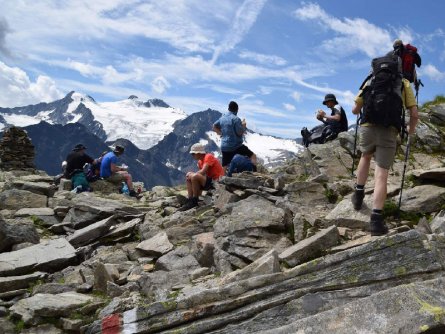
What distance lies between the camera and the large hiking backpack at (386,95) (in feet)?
32.2

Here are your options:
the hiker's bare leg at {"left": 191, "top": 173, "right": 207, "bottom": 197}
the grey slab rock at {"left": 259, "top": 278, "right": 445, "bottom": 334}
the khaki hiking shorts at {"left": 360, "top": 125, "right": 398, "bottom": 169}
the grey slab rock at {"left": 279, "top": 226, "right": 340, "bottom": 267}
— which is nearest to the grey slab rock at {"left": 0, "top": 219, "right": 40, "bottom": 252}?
the hiker's bare leg at {"left": 191, "top": 173, "right": 207, "bottom": 197}

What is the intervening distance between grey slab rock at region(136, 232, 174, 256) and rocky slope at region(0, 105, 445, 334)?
50 mm

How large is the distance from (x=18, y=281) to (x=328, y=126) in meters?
15.3

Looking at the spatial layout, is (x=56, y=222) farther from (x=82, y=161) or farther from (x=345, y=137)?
(x=345, y=137)

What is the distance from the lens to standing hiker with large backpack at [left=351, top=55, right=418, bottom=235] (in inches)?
384

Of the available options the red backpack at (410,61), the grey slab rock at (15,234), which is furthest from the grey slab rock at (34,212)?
the red backpack at (410,61)

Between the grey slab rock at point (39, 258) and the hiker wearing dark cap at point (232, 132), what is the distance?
817cm

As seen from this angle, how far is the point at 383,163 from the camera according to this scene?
10.0 m

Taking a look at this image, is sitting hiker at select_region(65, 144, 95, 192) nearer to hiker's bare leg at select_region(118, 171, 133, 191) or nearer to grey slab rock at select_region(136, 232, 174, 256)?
hiker's bare leg at select_region(118, 171, 133, 191)

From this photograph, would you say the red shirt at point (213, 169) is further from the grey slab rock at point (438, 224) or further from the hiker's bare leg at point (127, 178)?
the grey slab rock at point (438, 224)

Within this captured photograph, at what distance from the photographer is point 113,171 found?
27.1 meters

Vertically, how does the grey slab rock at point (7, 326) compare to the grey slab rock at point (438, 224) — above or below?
below

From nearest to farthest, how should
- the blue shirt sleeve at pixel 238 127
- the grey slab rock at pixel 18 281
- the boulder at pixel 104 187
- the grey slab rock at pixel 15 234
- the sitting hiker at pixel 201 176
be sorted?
the grey slab rock at pixel 18 281 < the grey slab rock at pixel 15 234 < the sitting hiker at pixel 201 176 < the blue shirt sleeve at pixel 238 127 < the boulder at pixel 104 187

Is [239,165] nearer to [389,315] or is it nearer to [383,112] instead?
Result: [383,112]
